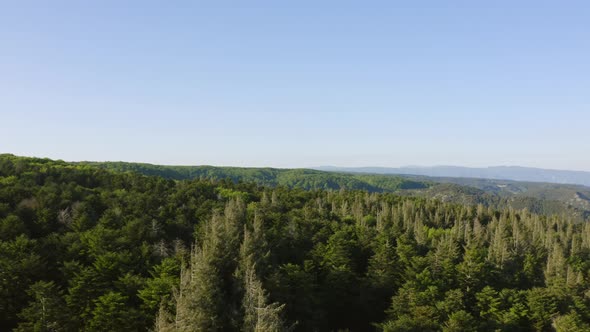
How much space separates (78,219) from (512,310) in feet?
245

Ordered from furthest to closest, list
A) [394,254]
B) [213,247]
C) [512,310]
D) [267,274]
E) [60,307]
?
[394,254]
[512,310]
[267,274]
[213,247]
[60,307]

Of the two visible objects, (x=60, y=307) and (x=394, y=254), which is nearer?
(x=60, y=307)

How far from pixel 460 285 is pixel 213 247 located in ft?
146

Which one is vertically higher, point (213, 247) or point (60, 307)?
point (213, 247)

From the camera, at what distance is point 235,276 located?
163ft

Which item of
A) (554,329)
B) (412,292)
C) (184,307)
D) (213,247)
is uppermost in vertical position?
(213,247)

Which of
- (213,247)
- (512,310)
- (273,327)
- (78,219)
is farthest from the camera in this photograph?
(78,219)

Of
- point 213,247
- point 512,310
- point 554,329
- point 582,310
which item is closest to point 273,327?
point 213,247

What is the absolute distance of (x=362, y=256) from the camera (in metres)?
81.4

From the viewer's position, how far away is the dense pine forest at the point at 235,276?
153 feet

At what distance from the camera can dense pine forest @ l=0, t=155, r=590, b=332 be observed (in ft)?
153

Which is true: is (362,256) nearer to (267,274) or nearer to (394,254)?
(394,254)

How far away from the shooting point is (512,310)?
59.7 metres

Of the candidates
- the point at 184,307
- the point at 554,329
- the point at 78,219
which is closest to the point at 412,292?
the point at 554,329
